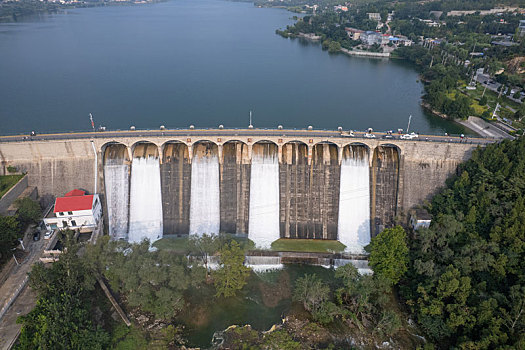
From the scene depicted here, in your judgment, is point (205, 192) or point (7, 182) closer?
point (7, 182)

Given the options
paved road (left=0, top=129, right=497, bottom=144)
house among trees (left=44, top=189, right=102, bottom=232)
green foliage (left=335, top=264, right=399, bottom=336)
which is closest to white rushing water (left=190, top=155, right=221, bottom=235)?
paved road (left=0, top=129, right=497, bottom=144)

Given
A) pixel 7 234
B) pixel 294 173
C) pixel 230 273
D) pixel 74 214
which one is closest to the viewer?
pixel 230 273

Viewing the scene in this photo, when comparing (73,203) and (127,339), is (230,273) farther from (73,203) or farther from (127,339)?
(73,203)

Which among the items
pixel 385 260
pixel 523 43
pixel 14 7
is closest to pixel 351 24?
pixel 523 43

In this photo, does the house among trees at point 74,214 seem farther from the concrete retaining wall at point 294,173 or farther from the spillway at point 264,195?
the spillway at point 264,195

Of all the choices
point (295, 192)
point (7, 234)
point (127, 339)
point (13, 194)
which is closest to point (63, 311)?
point (127, 339)

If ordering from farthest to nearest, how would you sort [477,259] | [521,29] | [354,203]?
[521,29] → [354,203] → [477,259]

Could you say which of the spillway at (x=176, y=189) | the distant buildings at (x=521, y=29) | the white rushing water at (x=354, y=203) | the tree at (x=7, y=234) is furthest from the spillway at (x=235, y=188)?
the distant buildings at (x=521, y=29)

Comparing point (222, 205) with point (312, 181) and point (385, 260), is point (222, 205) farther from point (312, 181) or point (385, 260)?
point (385, 260)
